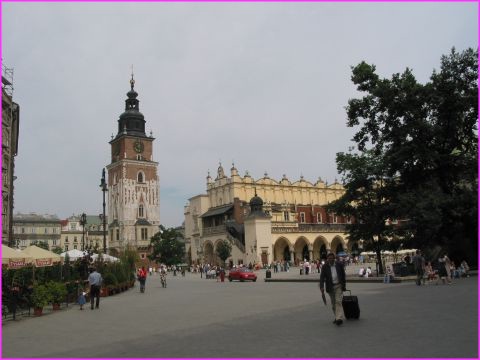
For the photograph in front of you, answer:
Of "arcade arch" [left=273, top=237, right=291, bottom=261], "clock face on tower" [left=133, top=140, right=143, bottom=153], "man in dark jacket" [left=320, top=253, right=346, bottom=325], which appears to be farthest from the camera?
"clock face on tower" [left=133, top=140, right=143, bottom=153]

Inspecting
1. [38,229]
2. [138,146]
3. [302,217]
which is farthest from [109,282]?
[38,229]

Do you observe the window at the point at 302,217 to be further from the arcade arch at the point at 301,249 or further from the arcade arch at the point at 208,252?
the arcade arch at the point at 208,252

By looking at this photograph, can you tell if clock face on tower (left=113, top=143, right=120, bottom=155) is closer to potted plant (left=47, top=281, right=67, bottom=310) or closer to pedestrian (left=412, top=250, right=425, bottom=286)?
potted plant (left=47, top=281, right=67, bottom=310)

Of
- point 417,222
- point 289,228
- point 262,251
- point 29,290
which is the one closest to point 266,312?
point 29,290

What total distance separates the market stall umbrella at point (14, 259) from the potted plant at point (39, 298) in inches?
46.5

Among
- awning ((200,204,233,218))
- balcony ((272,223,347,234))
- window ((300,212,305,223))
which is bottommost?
balcony ((272,223,347,234))

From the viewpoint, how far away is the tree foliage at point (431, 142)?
25.5 m

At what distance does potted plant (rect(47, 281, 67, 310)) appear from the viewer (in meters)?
16.8

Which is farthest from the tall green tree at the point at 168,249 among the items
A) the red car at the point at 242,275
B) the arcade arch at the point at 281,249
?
the red car at the point at 242,275

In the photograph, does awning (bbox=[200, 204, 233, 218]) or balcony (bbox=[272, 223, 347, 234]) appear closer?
balcony (bbox=[272, 223, 347, 234])

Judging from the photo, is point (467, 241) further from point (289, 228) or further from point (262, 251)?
point (289, 228)

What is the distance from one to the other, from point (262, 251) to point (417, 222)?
119ft

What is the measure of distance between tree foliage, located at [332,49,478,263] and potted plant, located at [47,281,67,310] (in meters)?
16.4

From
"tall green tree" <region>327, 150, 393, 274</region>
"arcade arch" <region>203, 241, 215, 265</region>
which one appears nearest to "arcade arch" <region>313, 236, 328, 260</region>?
"arcade arch" <region>203, 241, 215, 265</region>
